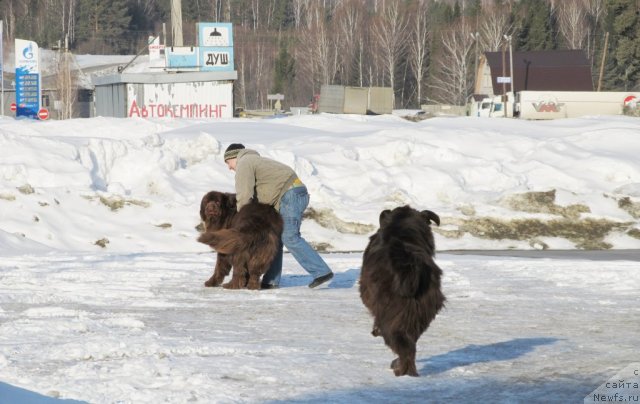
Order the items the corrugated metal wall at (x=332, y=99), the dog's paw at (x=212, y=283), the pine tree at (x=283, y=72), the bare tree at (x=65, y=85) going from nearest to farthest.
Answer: the dog's paw at (x=212, y=283) < the corrugated metal wall at (x=332, y=99) < the bare tree at (x=65, y=85) < the pine tree at (x=283, y=72)

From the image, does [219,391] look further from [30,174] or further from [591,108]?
[591,108]

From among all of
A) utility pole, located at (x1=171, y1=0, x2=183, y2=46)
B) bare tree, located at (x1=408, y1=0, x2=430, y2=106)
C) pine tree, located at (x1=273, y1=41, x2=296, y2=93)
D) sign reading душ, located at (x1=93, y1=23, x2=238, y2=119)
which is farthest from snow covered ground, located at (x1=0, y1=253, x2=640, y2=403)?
pine tree, located at (x1=273, y1=41, x2=296, y2=93)

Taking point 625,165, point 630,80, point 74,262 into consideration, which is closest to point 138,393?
point 74,262

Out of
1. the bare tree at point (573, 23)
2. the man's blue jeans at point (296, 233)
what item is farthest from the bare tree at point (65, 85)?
the man's blue jeans at point (296, 233)

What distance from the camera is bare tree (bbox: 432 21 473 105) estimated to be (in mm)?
93062

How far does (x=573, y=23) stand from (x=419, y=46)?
17.0 metres

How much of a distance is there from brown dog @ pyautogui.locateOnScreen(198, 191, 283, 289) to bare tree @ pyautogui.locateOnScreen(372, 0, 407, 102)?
81418 mm

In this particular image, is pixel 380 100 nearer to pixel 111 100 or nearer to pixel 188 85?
→ pixel 111 100

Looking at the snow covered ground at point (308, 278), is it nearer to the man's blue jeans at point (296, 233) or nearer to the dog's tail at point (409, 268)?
the man's blue jeans at point (296, 233)

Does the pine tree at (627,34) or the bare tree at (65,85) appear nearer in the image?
the bare tree at (65,85)

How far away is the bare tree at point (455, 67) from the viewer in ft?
305

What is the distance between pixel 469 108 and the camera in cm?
7131

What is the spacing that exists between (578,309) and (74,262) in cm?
637

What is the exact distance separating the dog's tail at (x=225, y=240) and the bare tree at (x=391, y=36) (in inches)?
3223
